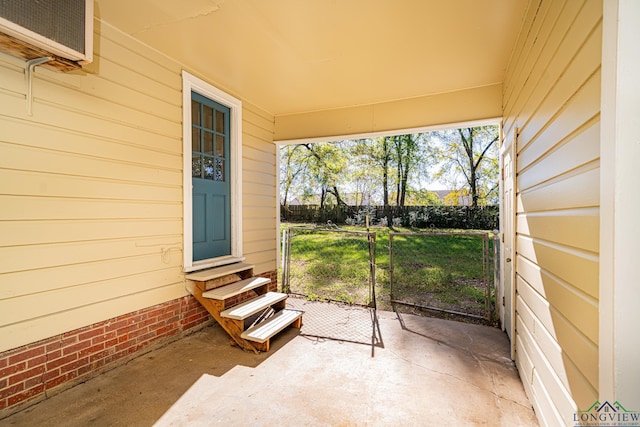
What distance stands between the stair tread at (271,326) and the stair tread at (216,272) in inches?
25.4

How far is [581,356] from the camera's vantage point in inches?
45.4

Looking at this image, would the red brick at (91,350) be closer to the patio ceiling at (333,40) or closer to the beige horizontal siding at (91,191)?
the beige horizontal siding at (91,191)

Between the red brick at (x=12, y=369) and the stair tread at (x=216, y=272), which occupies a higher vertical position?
the stair tread at (x=216, y=272)

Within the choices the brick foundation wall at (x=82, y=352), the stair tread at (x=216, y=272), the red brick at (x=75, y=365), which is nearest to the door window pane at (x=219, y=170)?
the stair tread at (x=216, y=272)

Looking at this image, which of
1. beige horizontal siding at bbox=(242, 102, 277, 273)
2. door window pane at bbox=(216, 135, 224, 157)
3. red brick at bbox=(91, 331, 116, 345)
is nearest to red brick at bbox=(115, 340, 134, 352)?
red brick at bbox=(91, 331, 116, 345)

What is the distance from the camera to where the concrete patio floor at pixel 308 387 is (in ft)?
6.12

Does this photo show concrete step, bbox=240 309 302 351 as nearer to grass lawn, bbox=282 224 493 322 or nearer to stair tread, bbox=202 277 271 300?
stair tread, bbox=202 277 271 300

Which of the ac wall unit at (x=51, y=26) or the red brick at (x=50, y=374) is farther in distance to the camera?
the red brick at (x=50, y=374)

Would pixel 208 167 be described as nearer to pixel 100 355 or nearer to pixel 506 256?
pixel 100 355

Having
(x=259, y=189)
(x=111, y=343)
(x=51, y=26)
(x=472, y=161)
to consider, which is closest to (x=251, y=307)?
(x=111, y=343)

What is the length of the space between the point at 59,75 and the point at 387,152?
39.0 ft

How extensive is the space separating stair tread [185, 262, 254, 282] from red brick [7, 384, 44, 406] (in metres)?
1.25

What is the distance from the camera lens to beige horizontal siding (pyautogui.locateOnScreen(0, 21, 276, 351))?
1854mm

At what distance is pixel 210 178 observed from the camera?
340 centimetres
